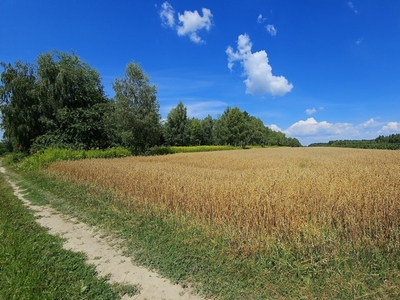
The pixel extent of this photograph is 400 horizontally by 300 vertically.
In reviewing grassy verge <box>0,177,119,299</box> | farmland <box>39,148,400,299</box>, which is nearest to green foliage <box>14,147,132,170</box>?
grassy verge <box>0,177,119,299</box>

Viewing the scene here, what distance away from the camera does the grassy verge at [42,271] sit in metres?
3.24

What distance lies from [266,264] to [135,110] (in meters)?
26.9

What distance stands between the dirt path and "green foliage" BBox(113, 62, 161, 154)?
21.4 m

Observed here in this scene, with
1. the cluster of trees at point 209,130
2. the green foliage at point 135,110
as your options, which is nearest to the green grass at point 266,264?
the green foliage at point 135,110

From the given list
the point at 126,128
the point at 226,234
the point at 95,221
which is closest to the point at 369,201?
the point at 226,234

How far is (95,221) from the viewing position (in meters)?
6.39

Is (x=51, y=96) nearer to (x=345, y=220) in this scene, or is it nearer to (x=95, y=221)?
(x=95, y=221)

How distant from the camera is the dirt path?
3342 millimetres

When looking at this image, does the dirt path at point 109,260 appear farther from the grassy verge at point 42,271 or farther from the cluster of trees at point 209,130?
the cluster of trees at point 209,130

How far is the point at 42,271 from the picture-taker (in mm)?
3736

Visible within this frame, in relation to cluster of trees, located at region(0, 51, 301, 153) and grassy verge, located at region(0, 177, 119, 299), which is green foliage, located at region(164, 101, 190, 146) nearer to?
cluster of trees, located at region(0, 51, 301, 153)

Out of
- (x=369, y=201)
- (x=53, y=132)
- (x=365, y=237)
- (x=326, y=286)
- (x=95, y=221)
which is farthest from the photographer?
(x=53, y=132)

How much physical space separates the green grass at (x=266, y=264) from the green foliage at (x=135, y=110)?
2373 cm

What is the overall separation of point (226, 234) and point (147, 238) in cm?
195
